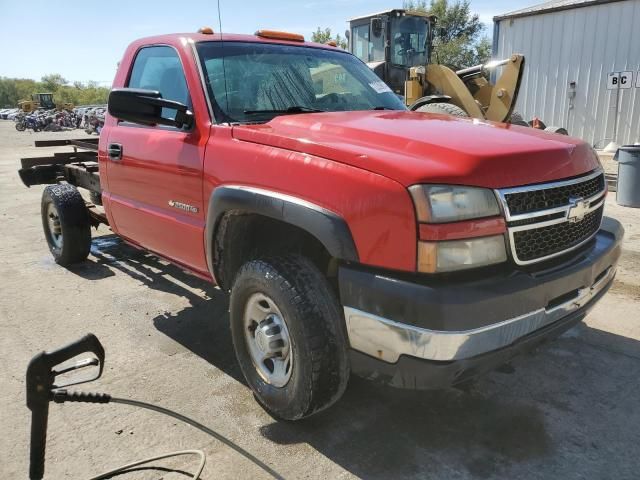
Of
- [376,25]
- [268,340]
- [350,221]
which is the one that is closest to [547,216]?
[350,221]

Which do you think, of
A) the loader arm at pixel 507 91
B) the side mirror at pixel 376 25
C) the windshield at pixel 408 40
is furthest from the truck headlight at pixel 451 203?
the windshield at pixel 408 40

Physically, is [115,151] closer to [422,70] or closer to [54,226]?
[54,226]

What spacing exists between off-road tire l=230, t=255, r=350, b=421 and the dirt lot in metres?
0.27

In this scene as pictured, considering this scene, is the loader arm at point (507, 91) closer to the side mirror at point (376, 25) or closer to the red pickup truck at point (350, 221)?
the side mirror at point (376, 25)

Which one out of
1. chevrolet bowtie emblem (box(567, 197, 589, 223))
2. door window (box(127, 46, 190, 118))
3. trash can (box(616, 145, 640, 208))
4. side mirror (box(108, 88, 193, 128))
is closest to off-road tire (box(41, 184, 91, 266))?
door window (box(127, 46, 190, 118))

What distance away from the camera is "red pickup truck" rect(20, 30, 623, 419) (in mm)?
2064

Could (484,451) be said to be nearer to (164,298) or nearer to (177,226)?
(177,226)

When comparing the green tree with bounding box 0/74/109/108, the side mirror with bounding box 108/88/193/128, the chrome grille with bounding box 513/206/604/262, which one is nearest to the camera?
the chrome grille with bounding box 513/206/604/262

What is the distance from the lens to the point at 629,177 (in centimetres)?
752

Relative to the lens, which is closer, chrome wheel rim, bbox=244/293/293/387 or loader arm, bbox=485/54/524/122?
chrome wheel rim, bbox=244/293/293/387

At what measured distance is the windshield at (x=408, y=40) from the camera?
11102 millimetres

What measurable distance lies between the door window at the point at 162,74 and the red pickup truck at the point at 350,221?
0.02 meters

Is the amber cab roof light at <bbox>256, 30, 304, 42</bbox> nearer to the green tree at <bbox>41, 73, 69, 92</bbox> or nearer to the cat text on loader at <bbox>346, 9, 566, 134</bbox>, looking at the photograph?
the cat text on loader at <bbox>346, 9, 566, 134</bbox>

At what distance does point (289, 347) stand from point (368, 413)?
618mm
